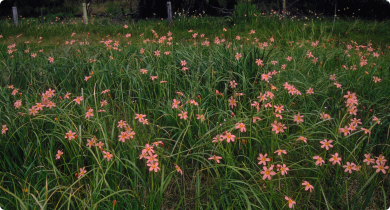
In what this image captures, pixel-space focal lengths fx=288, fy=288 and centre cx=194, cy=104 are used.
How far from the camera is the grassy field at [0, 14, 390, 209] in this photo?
162 cm

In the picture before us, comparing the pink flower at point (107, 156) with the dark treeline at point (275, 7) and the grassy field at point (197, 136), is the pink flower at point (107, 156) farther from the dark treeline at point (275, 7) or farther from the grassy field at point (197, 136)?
the dark treeline at point (275, 7)

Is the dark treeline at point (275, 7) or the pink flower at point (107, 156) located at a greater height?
the dark treeline at point (275, 7)

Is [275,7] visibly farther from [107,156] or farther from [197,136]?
[107,156]

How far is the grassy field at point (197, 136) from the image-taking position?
162 cm

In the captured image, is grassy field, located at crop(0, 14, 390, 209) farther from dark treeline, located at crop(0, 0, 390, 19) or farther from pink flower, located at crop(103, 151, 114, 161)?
dark treeline, located at crop(0, 0, 390, 19)

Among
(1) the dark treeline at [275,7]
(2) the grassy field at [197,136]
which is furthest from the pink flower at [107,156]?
(1) the dark treeline at [275,7]

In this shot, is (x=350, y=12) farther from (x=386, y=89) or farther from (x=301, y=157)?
(x=301, y=157)

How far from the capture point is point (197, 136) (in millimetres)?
2062

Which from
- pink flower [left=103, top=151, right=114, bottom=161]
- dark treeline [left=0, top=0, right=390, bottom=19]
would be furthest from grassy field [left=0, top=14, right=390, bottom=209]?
dark treeline [left=0, top=0, right=390, bottom=19]

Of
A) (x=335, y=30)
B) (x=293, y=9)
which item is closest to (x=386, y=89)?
(x=335, y=30)

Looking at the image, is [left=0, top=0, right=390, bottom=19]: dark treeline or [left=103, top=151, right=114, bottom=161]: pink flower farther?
[left=0, top=0, right=390, bottom=19]: dark treeline

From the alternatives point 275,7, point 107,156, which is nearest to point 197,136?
point 107,156

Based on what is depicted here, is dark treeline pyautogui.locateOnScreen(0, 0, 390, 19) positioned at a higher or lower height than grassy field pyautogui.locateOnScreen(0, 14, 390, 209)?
higher

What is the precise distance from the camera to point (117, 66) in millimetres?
3049
